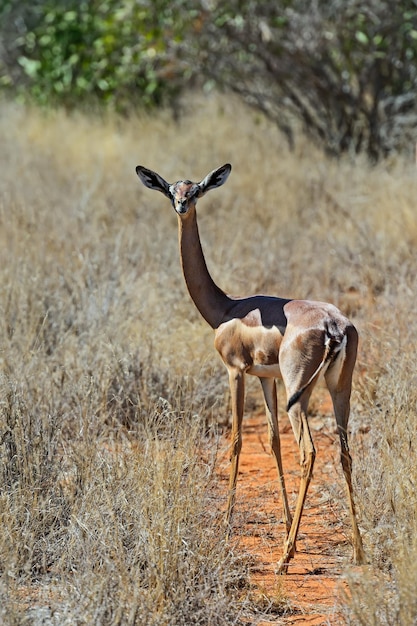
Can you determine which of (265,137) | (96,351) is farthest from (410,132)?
(96,351)

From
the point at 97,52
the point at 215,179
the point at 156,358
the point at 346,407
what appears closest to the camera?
the point at 346,407

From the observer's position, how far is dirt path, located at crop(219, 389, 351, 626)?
394 cm

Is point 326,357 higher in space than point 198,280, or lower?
lower

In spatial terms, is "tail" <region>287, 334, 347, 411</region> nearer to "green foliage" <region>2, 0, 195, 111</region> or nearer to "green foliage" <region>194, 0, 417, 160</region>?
"green foliage" <region>194, 0, 417, 160</region>

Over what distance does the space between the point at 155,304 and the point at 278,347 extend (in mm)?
2721

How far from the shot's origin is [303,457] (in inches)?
170

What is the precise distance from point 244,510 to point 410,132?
8040mm

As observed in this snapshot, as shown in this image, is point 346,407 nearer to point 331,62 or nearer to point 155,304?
point 155,304

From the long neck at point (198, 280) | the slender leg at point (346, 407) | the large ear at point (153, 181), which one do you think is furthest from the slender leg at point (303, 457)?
the large ear at point (153, 181)

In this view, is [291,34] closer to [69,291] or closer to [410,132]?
[410,132]

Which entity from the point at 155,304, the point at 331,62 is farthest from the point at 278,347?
the point at 331,62

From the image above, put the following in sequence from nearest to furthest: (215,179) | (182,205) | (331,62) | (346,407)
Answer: (346,407) < (182,205) < (215,179) < (331,62)

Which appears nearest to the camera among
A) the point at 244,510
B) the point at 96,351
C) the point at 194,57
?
the point at 244,510

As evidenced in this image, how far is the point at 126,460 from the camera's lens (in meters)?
4.39
